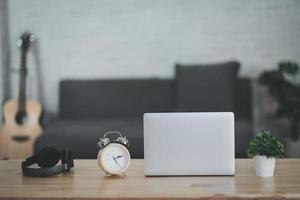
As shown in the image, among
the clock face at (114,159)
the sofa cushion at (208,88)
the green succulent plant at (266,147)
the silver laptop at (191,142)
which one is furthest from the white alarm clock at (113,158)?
the sofa cushion at (208,88)

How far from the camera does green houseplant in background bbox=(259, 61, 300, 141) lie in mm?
3736

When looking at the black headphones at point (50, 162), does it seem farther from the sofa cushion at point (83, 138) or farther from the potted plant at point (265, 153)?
the sofa cushion at point (83, 138)

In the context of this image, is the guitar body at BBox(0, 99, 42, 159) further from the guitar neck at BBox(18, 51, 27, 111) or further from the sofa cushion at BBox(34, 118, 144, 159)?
the sofa cushion at BBox(34, 118, 144, 159)

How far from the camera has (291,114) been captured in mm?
3779

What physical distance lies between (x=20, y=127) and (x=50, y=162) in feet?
7.22

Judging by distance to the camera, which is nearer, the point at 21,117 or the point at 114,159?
the point at 114,159

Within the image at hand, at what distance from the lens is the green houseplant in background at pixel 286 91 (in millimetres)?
3736

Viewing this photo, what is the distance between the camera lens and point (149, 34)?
4281mm

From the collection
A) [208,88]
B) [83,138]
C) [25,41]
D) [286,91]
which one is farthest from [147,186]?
[25,41]

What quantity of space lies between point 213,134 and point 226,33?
2.64m

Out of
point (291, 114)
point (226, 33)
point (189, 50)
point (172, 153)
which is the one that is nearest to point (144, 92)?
point (189, 50)

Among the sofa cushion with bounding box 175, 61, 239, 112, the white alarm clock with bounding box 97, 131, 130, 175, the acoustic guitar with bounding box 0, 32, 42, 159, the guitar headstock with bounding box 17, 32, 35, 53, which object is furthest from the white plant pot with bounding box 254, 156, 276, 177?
the guitar headstock with bounding box 17, 32, 35, 53

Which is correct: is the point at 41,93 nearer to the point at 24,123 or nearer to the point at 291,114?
the point at 24,123

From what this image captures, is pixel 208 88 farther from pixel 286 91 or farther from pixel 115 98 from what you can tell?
pixel 115 98
